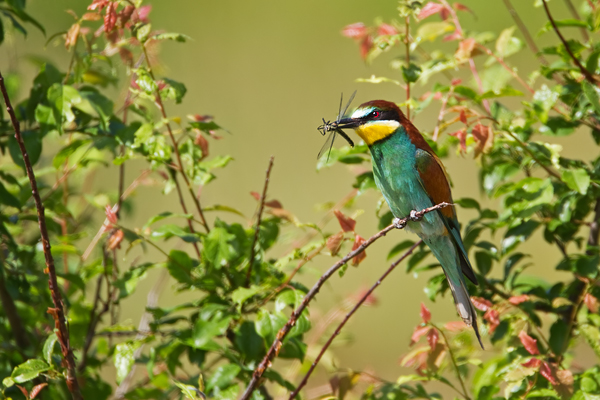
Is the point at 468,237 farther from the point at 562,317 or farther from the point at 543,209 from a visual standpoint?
the point at 562,317

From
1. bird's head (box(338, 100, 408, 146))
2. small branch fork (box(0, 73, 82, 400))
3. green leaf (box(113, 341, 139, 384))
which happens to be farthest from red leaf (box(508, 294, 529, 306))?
small branch fork (box(0, 73, 82, 400))

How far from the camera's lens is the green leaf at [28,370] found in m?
1.20

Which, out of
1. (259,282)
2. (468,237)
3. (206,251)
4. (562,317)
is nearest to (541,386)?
(562,317)

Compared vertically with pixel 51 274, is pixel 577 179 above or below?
below

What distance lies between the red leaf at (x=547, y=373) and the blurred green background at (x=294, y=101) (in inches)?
87.7

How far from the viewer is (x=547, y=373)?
4.67 ft

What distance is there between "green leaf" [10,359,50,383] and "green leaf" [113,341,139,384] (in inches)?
8.5

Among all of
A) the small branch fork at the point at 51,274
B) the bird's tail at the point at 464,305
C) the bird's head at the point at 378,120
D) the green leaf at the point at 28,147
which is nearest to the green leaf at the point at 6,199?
the green leaf at the point at 28,147

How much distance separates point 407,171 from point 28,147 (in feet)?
3.49

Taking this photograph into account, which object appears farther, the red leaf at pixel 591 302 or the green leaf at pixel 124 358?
the red leaf at pixel 591 302

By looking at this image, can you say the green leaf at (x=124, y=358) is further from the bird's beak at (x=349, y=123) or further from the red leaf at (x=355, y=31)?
the red leaf at (x=355, y=31)

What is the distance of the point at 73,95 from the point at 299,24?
143 inches

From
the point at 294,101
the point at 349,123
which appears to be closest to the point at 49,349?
the point at 349,123

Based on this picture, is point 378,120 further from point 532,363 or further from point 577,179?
point 532,363
